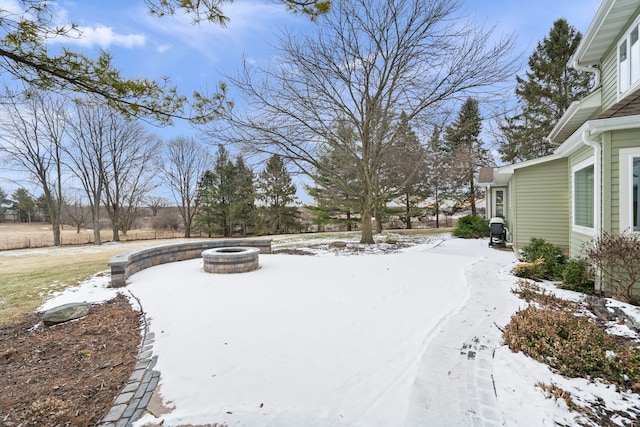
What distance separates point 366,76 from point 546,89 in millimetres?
14495

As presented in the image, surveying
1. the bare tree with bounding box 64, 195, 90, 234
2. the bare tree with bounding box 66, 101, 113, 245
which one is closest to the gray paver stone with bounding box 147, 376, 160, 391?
the bare tree with bounding box 66, 101, 113, 245

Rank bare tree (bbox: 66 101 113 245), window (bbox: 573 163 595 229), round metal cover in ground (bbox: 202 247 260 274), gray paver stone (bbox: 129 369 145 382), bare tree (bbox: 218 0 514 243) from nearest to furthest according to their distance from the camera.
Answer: gray paver stone (bbox: 129 369 145 382)
window (bbox: 573 163 595 229)
round metal cover in ground (bbox: 202 247 260 274)
bare tree (bbox: 218 0 514 243)
bare tree (bbox: 66 101 113 245)

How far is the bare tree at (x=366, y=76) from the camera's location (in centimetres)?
1020

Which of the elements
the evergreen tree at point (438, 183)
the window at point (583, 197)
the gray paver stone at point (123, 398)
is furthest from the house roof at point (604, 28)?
the evergreen tree at point (438, 183)

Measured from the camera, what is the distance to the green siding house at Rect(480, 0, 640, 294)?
474 cm

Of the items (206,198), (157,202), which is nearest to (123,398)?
(206,198)

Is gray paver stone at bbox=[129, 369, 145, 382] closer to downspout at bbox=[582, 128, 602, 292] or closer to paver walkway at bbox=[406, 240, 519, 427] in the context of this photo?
paver walkway at bbox=[406, 240, 519, 427]

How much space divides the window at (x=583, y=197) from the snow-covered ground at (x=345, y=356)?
229cm

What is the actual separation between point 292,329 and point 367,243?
364 inches

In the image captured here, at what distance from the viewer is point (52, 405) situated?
2.40 metres

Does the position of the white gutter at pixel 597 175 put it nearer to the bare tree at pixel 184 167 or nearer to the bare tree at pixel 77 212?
the bare tree at pixel 184 167

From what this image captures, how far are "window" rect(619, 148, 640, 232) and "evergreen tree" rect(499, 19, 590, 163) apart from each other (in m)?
14.3

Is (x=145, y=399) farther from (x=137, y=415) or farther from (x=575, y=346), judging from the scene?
(x=575, y=346)

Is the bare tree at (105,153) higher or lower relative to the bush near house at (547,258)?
higher
